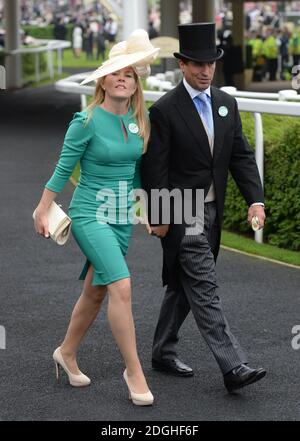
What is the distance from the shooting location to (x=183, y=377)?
246 inches

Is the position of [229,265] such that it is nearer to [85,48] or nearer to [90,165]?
[90,165]

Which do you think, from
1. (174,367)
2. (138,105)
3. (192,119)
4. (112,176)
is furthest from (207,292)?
(138,105)

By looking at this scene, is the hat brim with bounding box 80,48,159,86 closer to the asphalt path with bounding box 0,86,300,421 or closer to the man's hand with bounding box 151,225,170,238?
the man's hand with bounding box 151,225,170,238

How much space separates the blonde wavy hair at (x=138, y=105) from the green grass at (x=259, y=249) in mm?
3602

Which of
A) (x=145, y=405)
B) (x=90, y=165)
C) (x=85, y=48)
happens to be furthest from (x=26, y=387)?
(x=85, y=48)

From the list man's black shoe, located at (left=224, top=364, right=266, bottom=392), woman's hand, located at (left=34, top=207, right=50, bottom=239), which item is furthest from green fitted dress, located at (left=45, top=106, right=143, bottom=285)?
man's black shoe, located at (left=224, top=364, right=266, bottom=392)

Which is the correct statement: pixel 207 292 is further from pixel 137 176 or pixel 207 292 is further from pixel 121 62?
pixel 121 62

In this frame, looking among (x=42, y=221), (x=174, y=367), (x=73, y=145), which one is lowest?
(x=174, y=367)

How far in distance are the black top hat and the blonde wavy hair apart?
0.27 m

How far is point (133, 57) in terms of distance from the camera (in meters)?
5.72

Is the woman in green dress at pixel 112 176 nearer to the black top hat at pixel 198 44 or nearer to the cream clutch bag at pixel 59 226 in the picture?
the cream clutch bag at pixel 59 226

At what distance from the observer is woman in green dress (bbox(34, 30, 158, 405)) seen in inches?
225

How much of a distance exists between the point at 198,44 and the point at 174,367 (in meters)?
1.66
